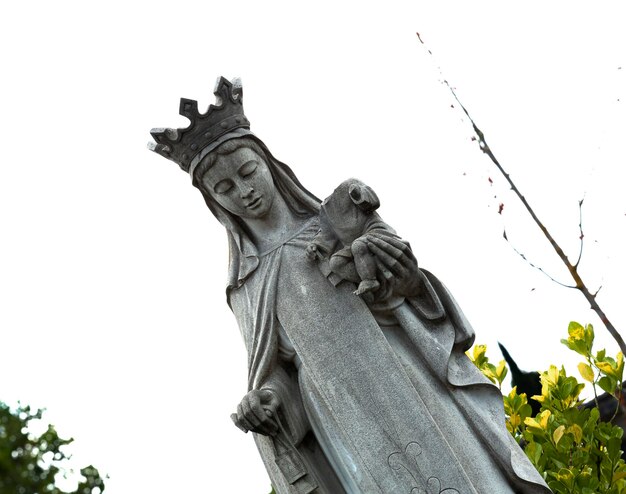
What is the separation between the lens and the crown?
6.71m

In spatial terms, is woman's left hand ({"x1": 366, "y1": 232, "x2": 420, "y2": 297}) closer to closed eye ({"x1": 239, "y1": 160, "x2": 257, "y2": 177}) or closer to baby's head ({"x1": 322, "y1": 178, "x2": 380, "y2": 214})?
baby's head ({"x1": 322, "y1": 178, "x2": 380, "y2": 214})

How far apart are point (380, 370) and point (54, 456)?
12754 millimetres

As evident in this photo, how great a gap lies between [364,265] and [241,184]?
0.87 m

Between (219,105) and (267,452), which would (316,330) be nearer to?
(267,452)

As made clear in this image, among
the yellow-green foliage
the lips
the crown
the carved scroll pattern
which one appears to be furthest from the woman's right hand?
the yellow-green foliage

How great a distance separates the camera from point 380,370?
6.17 meters

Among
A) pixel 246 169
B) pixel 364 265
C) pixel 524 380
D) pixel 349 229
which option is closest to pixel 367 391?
pixel 364 265

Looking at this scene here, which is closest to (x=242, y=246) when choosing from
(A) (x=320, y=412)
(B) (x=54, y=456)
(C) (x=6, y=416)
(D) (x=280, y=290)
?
(D) (x=280, y=290)

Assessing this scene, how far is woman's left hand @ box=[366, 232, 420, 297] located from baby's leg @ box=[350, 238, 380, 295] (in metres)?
0.03

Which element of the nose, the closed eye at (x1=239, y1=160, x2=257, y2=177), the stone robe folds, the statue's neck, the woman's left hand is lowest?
the stone robe folds

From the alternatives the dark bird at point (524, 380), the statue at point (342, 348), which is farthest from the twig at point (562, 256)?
the dark bird at point (524, 380)

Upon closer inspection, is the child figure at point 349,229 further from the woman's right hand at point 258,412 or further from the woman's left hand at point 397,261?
Answer: the woman's right hand at point 258,412

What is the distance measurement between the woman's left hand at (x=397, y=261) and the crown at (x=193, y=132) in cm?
104

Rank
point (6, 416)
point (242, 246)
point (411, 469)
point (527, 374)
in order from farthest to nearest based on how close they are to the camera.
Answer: point (6, 416)
point (527, 374)
point (242, 246)
point (411, 469)
